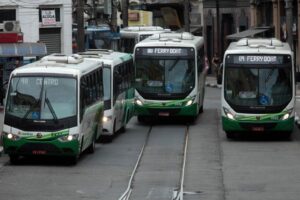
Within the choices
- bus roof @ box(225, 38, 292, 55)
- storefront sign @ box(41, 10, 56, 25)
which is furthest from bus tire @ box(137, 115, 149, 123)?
storefront sign @ box(41, 10, 56, 25)

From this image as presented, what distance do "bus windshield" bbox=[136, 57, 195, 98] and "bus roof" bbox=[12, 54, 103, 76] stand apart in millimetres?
8049

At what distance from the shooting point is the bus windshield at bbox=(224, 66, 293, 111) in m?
29.4

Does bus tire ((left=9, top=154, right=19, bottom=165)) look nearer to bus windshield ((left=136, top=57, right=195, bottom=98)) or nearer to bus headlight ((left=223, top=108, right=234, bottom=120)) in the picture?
bus headlight ((left=223, top=108, right=234, bottom=120))

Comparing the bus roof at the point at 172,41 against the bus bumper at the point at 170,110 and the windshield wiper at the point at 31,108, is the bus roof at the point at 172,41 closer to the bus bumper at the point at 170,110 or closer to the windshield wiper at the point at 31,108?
the bus bumper at the point at 170,110

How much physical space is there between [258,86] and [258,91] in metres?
0.17

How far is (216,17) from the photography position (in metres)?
72.2

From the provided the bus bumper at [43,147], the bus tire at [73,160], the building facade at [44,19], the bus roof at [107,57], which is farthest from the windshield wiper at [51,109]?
the building facade at [44,19]

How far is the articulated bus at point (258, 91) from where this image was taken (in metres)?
29.4

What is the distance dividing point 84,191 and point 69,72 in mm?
4800

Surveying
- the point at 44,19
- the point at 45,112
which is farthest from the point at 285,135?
the point at 44,19

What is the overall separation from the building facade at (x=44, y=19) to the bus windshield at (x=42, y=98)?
26.9m

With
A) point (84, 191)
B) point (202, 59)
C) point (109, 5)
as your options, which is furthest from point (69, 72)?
point (109, 5)

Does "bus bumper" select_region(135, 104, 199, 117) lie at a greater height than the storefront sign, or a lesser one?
lesser

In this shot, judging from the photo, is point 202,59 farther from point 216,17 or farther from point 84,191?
point 216,17
